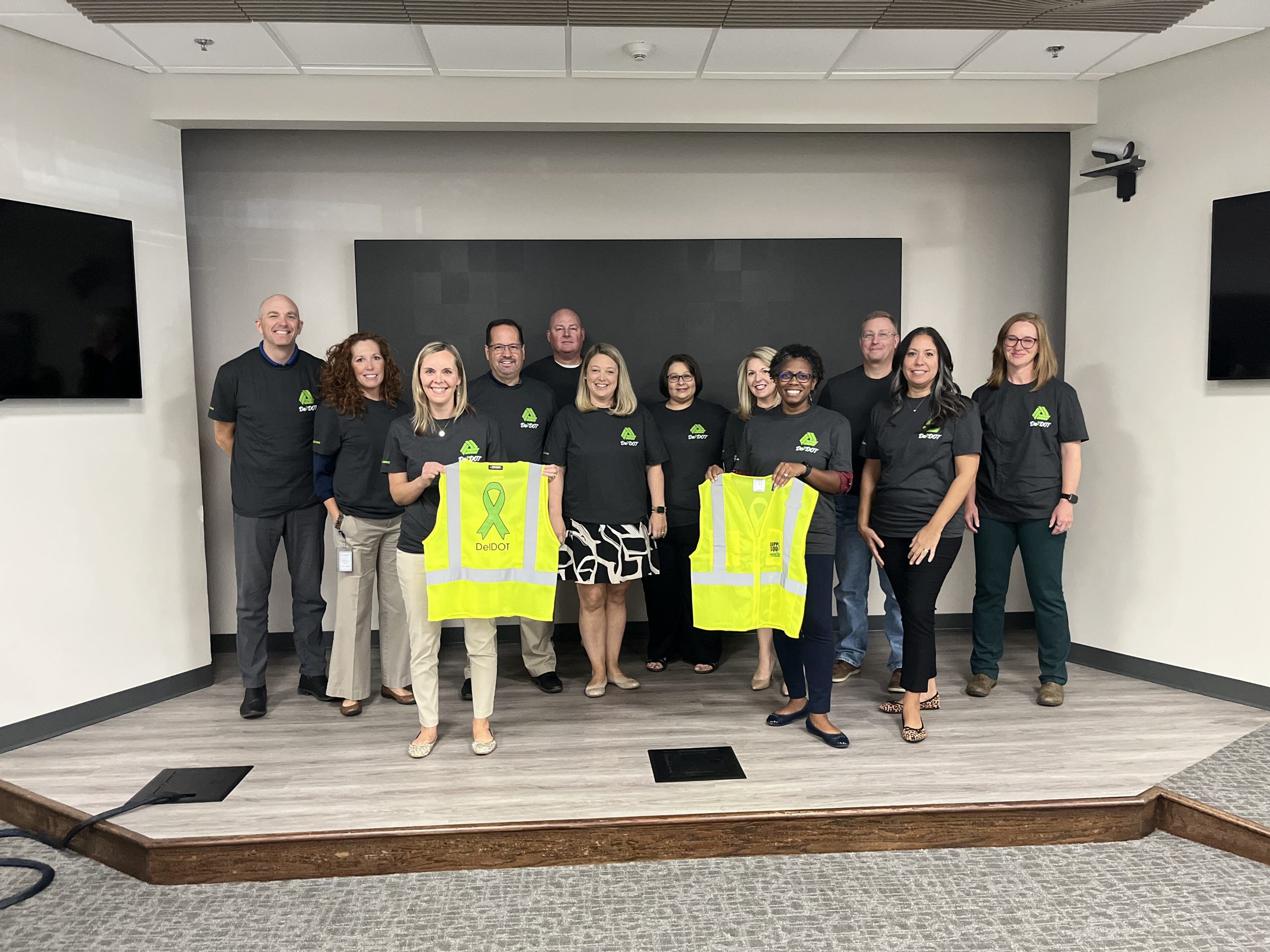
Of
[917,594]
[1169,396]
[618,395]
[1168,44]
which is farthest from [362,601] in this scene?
[1168,44]

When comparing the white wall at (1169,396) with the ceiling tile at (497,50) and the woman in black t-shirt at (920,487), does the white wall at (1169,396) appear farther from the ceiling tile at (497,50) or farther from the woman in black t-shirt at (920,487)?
the ceiling tile at (497,50)

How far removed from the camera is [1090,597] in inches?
164

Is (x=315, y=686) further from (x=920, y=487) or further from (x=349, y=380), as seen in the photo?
(x=920, y=487)

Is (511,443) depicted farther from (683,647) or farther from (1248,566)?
(1248,566)

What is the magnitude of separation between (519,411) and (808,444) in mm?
1443

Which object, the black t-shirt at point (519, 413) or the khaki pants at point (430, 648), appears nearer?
the khaki pants at point (430, 648)

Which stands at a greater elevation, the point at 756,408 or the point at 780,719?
the point at 756,408

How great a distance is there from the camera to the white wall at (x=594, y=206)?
4.39 m

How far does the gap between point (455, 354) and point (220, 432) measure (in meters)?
1.48

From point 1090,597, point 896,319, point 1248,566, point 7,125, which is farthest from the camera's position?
point 896,319

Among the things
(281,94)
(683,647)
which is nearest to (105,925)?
(683,647)

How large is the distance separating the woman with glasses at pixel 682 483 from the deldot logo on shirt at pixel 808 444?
71cm

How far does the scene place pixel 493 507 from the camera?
299cm

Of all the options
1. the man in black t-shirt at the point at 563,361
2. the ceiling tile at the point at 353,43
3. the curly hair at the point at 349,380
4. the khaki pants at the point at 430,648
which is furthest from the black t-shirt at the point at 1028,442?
the ceiling tile at the point at 353,43
